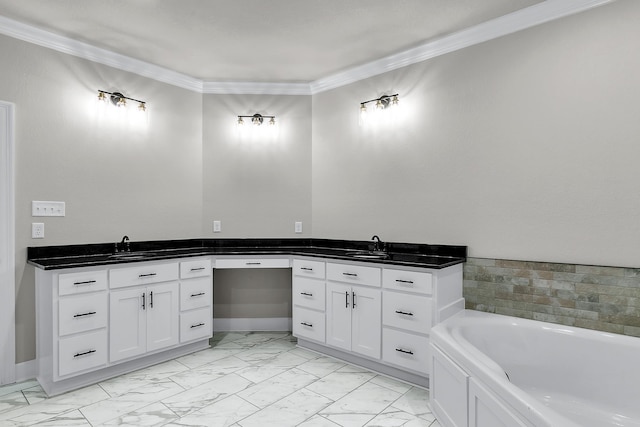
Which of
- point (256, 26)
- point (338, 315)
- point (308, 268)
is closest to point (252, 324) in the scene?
point (308, 268)

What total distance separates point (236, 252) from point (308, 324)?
0.98 metres

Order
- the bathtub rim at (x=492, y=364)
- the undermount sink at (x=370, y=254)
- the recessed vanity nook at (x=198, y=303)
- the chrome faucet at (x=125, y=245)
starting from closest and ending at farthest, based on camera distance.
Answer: the bathtub rim at (x=492, y=364), the recessed vanity nook at (x=198, y=303), the undermount sink at (x=370, y=254), the chrome faucet at (x=125, y=245)

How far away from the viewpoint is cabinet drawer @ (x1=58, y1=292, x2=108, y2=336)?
2582mm

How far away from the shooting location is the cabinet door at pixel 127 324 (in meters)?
2.82

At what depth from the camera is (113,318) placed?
111 inches

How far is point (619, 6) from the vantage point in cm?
232


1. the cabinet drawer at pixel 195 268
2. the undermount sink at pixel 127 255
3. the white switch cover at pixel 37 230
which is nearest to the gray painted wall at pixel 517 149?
the cabinet drawer at pixel 195 268

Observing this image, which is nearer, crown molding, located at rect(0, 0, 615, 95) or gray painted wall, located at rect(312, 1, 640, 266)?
gray painted wall, located at rect(312, 1, 640, 266)

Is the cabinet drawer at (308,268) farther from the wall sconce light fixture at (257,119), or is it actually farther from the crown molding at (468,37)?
the crown molding at (468,37)

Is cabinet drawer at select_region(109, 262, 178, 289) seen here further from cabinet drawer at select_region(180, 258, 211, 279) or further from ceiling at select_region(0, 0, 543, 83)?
ceiling at select_region(0, 0, 543, 83)

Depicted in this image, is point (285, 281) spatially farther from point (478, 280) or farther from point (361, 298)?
point (478, 280)

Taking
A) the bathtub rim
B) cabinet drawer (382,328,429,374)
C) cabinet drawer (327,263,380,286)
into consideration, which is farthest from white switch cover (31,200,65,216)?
the bathtub rim

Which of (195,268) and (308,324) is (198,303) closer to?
(195,268)

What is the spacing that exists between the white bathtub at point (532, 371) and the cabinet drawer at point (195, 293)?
6.98 feet
